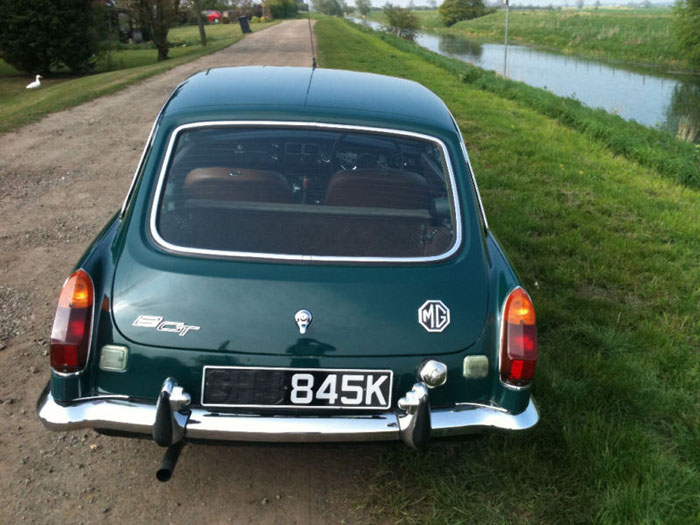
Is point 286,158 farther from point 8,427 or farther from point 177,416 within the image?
point 8,427

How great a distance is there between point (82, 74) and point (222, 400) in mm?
23983

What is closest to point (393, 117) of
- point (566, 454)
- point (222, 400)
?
point (222, 400)

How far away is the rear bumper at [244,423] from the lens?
238cm

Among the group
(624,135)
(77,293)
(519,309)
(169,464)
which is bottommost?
(624,135)

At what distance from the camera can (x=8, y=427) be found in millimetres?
3186

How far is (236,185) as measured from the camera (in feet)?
9.66

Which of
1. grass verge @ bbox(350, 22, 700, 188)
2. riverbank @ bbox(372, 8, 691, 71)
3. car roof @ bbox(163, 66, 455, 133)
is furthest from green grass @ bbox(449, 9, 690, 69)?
car roof @ bbox(163, 66, 455, 133)

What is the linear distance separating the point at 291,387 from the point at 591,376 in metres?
2.04

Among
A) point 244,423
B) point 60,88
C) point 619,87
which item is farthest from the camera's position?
point 619,87

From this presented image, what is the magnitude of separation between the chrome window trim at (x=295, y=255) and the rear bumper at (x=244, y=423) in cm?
60

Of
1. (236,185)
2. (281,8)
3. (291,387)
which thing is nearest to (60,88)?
(236,185)

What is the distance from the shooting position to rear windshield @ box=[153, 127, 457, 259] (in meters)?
2.70

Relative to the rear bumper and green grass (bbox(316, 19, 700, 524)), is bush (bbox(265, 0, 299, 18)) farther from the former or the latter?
the rear bumper

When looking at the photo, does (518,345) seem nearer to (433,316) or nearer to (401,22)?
(433,316)
